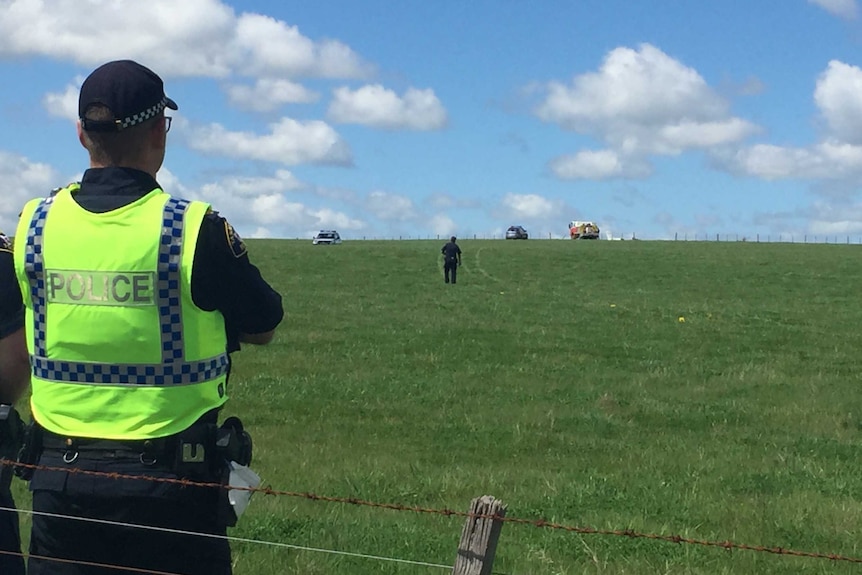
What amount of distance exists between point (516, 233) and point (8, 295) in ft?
326

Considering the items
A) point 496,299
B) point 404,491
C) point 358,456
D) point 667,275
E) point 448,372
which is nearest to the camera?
point 404,491

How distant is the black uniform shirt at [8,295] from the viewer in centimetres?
365

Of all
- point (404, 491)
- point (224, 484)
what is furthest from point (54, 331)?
point (404, 491)

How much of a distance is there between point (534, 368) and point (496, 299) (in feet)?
51.4

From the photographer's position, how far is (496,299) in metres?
33.2

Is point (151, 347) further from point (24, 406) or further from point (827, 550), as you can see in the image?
point (24, 406)

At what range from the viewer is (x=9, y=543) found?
13.4ft

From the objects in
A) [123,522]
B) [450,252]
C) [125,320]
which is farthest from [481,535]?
[450,252]

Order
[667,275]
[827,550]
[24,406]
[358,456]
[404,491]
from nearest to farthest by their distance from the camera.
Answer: [827,550] < [404,491] < [358,456] < [24,406] < [667,275]

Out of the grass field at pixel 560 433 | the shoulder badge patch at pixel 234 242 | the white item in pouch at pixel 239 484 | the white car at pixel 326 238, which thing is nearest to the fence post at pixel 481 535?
the white item in pouch at pixel 239 484

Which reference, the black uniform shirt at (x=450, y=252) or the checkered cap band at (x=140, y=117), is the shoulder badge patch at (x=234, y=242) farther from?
the black uniform shirt at (x=450, y=252)

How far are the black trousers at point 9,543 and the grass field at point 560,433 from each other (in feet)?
9.74

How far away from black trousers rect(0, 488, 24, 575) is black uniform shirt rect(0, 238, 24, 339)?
2.26ft

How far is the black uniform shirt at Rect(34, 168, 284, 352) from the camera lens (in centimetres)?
336
